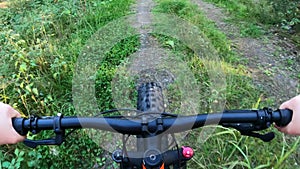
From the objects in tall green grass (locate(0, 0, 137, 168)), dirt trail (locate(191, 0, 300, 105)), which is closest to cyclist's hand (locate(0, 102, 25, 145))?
tall green grass (locate(0, 0, 137, 168))

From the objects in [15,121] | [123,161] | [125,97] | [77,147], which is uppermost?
[15,121]

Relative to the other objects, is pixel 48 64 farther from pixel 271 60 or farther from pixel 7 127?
pixel 7 127

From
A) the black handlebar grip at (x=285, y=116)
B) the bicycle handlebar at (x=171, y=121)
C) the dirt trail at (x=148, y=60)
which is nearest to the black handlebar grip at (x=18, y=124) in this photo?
the bicycle handlebar at (x=171, y=121)

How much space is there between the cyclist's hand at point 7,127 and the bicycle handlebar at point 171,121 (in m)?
0.02

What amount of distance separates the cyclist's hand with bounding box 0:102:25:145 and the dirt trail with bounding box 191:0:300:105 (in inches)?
118

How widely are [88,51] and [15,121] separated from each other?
9.50ft

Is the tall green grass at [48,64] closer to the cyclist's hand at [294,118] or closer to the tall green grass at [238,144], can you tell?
the tall green grass at [238,144]

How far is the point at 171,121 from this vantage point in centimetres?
123

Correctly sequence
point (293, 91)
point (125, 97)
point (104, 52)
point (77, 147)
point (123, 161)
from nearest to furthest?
point (123, 161)
point (77, 147)
point (125, 97)
point (293, 91)
point (104, 52)

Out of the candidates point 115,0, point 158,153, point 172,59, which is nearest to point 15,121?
point 158,153

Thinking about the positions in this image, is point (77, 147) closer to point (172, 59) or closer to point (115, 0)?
point (172, 59)

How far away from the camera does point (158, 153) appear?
3.88 ft

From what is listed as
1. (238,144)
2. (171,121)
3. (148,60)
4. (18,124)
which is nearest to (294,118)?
(171,121)

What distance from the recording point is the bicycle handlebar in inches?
48.7
